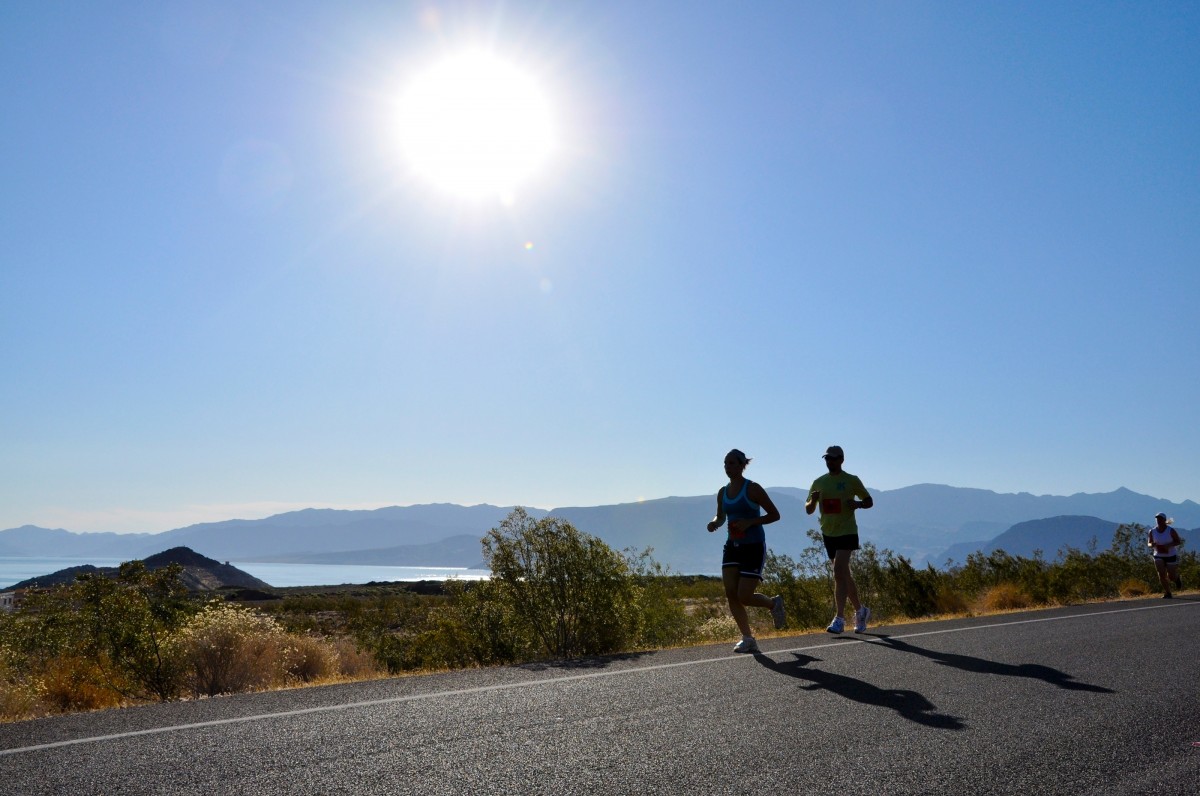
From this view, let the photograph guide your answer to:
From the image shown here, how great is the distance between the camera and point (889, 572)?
18328 mm

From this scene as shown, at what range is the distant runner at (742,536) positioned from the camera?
7.91 metres

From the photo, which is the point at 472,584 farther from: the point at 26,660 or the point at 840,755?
the point at 840,755

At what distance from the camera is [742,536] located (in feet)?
25.9

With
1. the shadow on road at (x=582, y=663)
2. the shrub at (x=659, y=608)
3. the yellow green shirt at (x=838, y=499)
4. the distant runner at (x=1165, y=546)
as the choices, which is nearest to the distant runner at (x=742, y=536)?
the shadow on road at (x=582, y=663)

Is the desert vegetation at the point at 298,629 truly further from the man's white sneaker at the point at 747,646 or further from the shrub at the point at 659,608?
the man's white sneaker at the point at 747,646

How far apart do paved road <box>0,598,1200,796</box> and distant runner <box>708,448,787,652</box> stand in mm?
A: 1180

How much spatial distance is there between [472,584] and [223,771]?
25.7 feet

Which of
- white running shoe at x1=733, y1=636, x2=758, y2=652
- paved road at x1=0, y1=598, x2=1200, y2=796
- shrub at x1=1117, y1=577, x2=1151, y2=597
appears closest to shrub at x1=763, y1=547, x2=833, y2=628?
shrub at x1=1117, y1=577, x2=1151, y2=597

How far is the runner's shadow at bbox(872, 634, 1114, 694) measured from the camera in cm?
552

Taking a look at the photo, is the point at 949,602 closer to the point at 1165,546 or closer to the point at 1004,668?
the point at 1165,546

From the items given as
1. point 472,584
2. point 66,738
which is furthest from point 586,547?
point 66,738

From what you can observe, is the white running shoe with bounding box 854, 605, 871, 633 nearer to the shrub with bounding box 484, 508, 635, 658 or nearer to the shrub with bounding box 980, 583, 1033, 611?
the shrub with bounding box 484, 508, 635, 658

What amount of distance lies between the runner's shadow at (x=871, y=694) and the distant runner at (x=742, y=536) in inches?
46.0

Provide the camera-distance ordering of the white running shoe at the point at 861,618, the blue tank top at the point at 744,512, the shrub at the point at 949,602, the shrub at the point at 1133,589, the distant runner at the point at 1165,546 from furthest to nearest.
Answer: the shrub at the point at 1133,589 < the shrub at the point at 949,602 < the distant runner at the point at 1165,546 < the white running shoe at the point at 861,618 < the blue tank top at the point at 744,512
